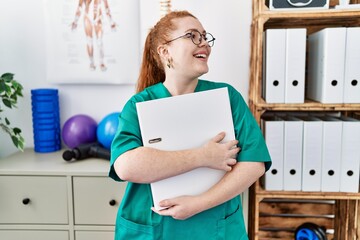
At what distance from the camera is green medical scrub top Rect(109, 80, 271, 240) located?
41.2 inches

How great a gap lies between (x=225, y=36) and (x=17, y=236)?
57.3 inches

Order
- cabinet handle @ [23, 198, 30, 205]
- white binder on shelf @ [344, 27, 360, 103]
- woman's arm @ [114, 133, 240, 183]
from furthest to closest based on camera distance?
cabinet handle @ [23, 198, 30, 205]
white binder on shelf @ [344, 27, 360, 103]
woman's arm @ [114, 133, 240, 183]

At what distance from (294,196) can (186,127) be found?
0.76m

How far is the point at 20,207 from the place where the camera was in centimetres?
156

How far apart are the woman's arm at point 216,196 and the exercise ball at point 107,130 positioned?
762 millimetres

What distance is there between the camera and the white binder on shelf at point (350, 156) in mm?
1468

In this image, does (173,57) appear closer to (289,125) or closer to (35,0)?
(289,125)

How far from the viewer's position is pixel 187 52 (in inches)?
40.4

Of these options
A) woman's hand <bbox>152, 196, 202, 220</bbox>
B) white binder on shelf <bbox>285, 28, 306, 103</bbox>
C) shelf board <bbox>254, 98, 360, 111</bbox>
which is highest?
white binder on shelf <bbox>285, 28, 306, 103</bbox>

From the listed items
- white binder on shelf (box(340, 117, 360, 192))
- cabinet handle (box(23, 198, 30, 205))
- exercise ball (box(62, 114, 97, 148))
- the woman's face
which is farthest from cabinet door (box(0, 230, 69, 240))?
white binder on shelf (box(340, 117, 360, 192))

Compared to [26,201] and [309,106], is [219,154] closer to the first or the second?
[309,106]

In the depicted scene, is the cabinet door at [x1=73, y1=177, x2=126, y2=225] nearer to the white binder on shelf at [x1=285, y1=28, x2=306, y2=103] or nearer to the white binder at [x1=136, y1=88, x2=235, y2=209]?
the white binder at [x1=136, y1=88, x2=235, y2=209]

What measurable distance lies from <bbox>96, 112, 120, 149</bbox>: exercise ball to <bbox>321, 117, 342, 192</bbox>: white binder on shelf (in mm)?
988

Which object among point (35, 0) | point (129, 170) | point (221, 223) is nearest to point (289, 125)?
point (221, 223)
